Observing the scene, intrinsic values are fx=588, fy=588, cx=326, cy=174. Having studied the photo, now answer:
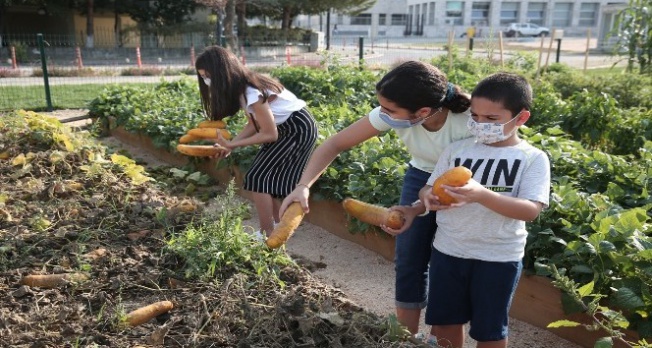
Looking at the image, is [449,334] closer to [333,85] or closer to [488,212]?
[488,212]

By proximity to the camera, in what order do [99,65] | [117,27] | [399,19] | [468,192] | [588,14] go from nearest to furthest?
[468,192] < [99,65] < [117,27] < [588,14] < [399,19]

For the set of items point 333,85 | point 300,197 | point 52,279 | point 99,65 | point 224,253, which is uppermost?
point 300,197

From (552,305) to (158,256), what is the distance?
206 cm

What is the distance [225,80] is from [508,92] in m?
2.04

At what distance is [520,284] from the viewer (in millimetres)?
3117

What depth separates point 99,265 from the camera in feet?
9.96

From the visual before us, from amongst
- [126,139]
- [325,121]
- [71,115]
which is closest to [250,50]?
[71,115]

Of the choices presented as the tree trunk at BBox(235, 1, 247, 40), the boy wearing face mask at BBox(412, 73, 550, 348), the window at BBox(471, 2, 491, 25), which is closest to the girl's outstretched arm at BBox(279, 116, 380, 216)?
the boy wearing face mask at BBox(412, 73, 550, 348)

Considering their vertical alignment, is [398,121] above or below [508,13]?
below

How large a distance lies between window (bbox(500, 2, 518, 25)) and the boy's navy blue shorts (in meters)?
69.8

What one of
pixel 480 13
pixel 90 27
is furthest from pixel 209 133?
pixel 480 13

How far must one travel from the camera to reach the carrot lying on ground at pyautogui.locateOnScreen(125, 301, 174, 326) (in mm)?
2438

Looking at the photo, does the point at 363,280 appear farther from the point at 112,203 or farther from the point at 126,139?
the point at 126,139

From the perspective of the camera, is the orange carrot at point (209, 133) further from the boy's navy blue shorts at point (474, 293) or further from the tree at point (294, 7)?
the tree at point (294, 7)
